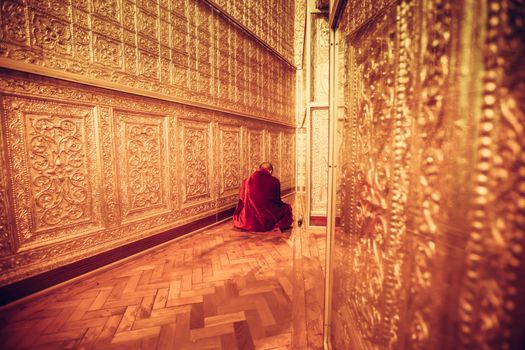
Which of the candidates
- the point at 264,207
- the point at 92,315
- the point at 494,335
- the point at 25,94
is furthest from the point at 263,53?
the point at 494,335

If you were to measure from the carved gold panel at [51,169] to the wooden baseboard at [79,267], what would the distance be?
0.30 metres

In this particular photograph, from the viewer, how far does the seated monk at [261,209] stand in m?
3.77

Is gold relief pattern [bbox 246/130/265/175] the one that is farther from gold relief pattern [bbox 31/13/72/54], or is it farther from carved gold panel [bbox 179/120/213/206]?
gold relief pattern [bbox 31/13/72/54]

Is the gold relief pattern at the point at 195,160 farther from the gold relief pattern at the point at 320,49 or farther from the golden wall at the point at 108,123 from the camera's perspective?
the gold relief pattern at the point at 320,49

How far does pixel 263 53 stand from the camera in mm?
5184

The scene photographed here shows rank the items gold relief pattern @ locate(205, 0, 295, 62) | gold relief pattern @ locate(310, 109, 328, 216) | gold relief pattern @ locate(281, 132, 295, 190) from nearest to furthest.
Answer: gold relief pattern @ locate(310, 109, 328, 216), gold relief pattern @ locate(205, 0, 295, 62), gold relief pattern @ locate(281, 132, 295, 190)

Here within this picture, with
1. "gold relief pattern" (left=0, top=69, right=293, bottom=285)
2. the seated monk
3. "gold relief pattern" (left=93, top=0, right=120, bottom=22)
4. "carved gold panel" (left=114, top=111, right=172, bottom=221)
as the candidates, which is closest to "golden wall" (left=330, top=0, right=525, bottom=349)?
"gold relief pattern" (left=0, top=69, right=293, bottom=285)

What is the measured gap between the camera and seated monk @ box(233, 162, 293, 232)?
3771 mm

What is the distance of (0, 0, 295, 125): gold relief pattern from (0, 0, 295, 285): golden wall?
0.5 inches

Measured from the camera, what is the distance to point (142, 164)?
2.89m

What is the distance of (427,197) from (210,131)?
377 cm

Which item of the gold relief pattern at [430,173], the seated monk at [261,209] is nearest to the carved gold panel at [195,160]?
the seated monk at [261,209]

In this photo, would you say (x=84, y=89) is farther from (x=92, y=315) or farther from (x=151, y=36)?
(x=92, y=315)

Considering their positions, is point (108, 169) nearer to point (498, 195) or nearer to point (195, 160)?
point (195, 160)
